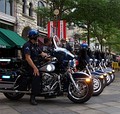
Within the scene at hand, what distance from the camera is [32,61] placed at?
8164 millimetres

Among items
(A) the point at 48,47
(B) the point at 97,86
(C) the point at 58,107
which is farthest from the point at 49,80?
(B) the point at 97,86

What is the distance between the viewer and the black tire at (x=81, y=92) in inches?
328

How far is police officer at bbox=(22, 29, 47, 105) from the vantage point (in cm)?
811

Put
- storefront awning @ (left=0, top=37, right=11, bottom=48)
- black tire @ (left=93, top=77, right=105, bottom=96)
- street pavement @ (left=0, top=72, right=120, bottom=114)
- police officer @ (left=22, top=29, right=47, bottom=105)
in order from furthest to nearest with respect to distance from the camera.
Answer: storefront awning @ (left=0, top=37, right=11, bottom=48)
black tire @ (left=93, top=77, right=105, bottom=96)
police officer @ (left=22, top=29, right=47, bottom=105)
street pavement @ (left=0, top=72, right=120, bottom=114)

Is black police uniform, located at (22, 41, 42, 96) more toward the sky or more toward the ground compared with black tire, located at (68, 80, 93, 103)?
more toward the sky

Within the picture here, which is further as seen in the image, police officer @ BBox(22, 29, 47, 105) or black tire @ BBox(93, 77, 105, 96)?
black tire @ BBox(93, 77, 105, 96)

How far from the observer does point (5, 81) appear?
8531mm

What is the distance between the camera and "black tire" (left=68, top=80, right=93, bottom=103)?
834cm

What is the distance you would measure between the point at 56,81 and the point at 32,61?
30.8 inches

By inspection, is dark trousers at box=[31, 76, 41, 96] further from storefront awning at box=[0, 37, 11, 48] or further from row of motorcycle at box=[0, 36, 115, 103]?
storefront awning at box=[0, 37, 11, 48]

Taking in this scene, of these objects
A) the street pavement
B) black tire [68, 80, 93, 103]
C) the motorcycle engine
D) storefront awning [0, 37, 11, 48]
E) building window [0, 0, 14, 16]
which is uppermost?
building window [0, 0, 14, 16]

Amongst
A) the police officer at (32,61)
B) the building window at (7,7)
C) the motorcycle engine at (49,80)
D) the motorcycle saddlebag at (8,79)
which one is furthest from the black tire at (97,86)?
the building window at (7,7)

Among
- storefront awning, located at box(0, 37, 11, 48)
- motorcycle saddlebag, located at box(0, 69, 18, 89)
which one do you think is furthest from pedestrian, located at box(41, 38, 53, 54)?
storefront awning, located at box(0, 37, 11, 48)

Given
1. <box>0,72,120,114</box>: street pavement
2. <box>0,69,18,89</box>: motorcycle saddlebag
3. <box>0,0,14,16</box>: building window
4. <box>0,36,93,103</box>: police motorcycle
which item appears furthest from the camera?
<box>0,0,14,16</box>: building window
